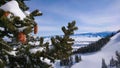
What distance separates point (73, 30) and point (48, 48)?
2.41 ft

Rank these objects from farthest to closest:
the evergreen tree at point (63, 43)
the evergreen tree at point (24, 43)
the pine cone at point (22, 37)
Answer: the evergreen tree at point (63, 43) < the evergreen tree at point (24, 43) < the pine cone at point (22, 37)

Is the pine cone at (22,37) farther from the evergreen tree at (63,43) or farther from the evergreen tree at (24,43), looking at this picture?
the evergreen tree at (63,43)

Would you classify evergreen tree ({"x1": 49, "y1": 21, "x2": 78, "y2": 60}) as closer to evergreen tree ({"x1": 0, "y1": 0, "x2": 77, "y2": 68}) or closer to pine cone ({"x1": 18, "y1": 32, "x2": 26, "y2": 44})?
evergreen tree ({"x1": 0, "y1": 0, "x2": 77, "y2": 68})

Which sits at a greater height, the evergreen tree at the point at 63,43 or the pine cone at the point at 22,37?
the pine cone at the point at 22,37

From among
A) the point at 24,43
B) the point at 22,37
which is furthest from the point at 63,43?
the point at 22,37

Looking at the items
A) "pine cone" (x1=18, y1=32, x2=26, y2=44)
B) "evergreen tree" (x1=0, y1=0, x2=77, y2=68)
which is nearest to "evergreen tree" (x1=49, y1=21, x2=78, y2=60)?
"evergreen tree" (x1=0, y1=0, x2=77, y2=68)

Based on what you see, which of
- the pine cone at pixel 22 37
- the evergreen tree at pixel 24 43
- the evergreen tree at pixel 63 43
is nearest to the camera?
the pine cone at pixel 22 37

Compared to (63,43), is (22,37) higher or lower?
higher

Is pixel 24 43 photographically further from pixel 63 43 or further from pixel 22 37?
pixel 22 37

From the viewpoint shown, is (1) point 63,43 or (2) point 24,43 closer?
(1) point 63,43

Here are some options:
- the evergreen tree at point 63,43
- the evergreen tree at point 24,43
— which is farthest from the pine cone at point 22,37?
the evergreen tree at point 63,43

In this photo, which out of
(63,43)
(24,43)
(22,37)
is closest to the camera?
(22,37)

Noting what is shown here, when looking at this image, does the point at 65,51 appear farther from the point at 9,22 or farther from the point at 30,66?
the point at 9,22

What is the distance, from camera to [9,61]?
7.09m
